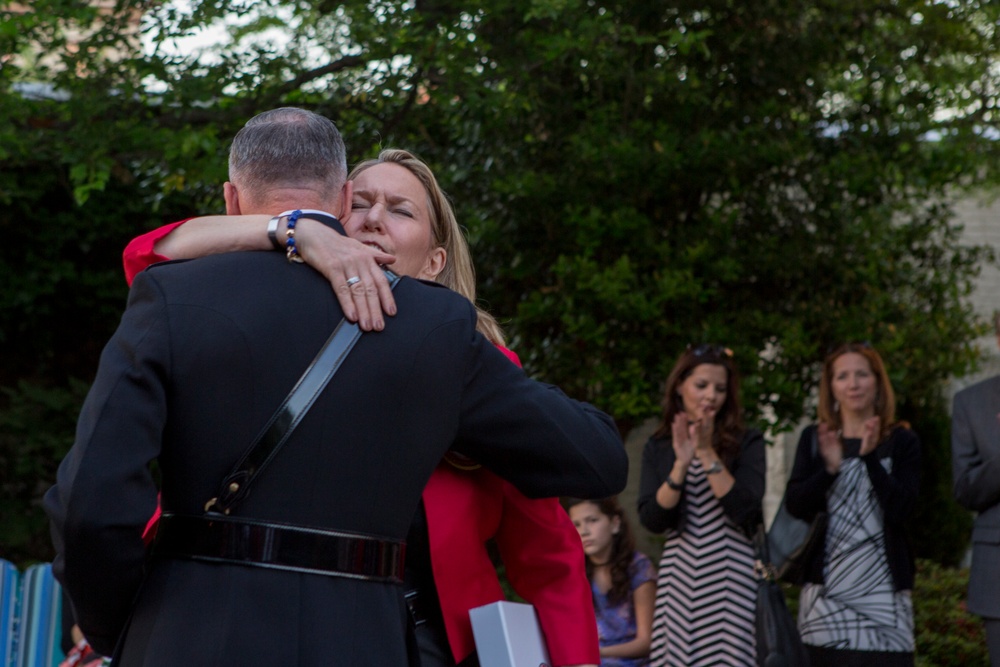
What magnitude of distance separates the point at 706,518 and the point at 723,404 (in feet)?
1.91

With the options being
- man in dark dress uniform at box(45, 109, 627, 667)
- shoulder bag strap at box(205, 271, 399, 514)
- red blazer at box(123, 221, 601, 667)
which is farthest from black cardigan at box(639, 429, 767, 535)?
shoulder bag strap at box(205, 271, 399, 514)

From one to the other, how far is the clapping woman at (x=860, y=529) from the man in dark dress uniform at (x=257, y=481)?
11.5 feet

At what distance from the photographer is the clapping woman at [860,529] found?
16.2 ft

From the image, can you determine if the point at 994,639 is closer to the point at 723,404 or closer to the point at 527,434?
the point at 723,404

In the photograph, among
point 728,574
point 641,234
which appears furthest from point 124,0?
point 728,574

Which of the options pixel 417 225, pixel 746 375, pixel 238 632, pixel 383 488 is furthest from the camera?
pixel 746 375

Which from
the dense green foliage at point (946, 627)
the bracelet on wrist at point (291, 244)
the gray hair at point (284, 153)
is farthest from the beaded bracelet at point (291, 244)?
the dense green foliage at point (946, 627)

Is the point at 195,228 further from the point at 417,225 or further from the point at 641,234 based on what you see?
the point at 641,234

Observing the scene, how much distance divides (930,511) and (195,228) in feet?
37.1

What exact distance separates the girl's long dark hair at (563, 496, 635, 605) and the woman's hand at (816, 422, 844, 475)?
0.97 meters

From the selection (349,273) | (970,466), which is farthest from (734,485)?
(349,273)

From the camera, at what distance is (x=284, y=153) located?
202cm

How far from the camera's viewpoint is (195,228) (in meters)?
2.12

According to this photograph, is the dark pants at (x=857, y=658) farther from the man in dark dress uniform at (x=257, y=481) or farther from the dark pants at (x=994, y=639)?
the man in dark dress uniform at (x=257, y=481)
